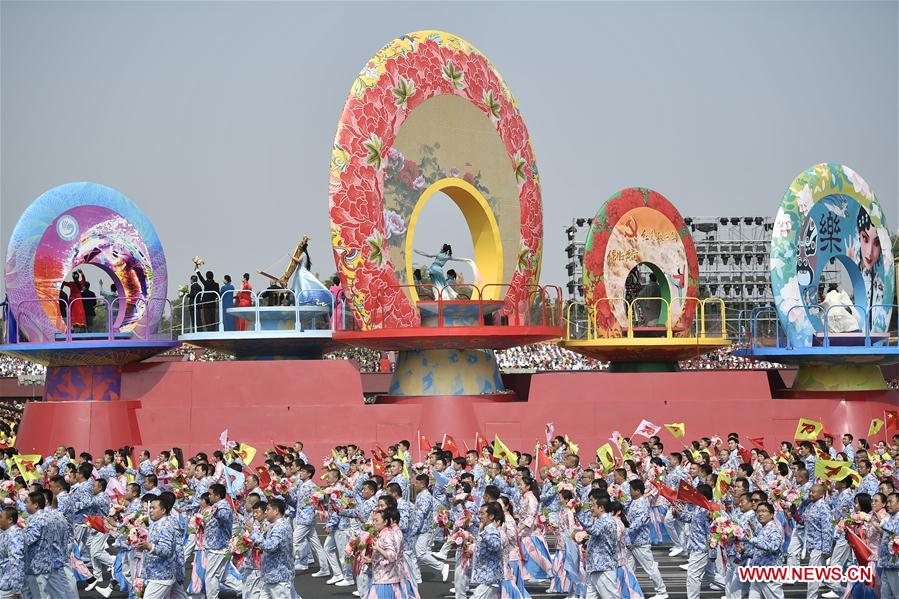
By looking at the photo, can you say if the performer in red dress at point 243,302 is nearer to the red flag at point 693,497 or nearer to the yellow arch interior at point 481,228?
the yellow arch interior at point 481,228

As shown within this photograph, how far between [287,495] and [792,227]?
16370 mm

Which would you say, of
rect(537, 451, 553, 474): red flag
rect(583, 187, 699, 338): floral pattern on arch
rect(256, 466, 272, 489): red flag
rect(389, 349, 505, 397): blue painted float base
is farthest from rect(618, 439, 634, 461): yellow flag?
rect(256, 466, 272, 489): red flag

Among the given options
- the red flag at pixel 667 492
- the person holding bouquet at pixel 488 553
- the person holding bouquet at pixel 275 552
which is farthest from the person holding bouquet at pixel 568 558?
the person holding bouquet at pixel 275 552

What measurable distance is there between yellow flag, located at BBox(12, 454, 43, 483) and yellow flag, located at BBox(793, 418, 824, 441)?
1395 centimetres

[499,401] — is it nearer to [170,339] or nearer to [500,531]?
[170,339]

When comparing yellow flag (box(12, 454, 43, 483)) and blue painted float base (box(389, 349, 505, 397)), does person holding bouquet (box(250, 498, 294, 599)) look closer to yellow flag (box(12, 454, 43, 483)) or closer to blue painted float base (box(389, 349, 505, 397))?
yellow flag (box(12, 454, 43, 483))

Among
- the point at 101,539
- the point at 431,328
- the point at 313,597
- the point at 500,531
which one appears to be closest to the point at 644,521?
the point at 500,531

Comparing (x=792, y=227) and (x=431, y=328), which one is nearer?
(x=431, y=328)

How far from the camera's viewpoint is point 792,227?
30.5 meters

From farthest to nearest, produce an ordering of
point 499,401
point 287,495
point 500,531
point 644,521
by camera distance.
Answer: point 499,401
point 287,495
point 644,521
point 500,531

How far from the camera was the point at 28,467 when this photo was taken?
68.4ft

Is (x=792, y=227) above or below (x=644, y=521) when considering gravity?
above

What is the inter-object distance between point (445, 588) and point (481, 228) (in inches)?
527

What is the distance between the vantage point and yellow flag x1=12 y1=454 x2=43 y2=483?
2027 centimetres
